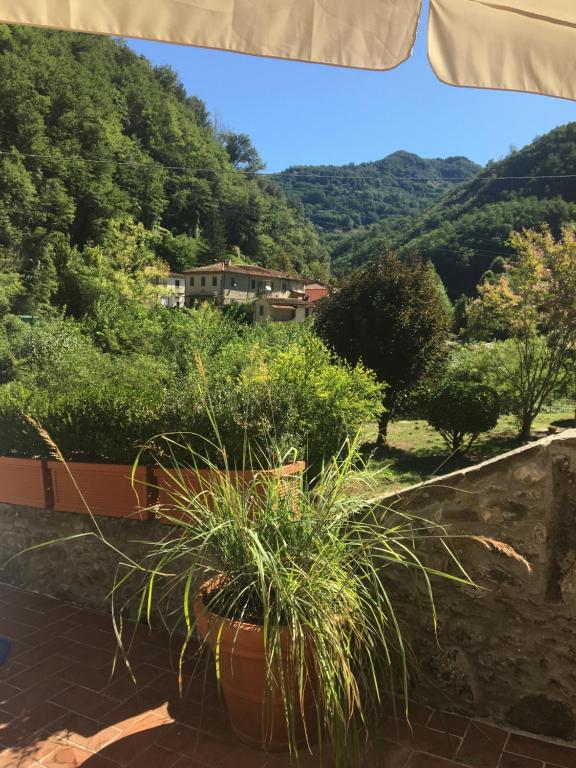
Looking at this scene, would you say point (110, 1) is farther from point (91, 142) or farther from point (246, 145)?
point (246, 145)

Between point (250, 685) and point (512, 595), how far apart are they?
3.12 feet

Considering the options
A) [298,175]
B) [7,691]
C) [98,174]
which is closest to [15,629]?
[7,691]

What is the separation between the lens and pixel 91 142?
143 feet

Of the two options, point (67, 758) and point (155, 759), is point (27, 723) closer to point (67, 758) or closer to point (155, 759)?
point (67, 758)

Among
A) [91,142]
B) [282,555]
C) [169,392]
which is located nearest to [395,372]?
[169,392]

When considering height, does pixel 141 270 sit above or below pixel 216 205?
below

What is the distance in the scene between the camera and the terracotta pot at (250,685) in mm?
1689

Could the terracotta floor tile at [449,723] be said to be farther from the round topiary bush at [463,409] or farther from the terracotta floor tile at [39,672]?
the round topiary bush at [463,409]

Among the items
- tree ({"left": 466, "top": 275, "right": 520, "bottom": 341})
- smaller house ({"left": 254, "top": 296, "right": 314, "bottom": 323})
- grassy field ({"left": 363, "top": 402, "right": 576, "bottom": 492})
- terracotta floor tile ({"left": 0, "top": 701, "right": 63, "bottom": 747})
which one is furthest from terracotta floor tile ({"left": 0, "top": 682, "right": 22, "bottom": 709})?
smaller house ({"left": 254, "top": 296, "right": 314, "bottom": 323})

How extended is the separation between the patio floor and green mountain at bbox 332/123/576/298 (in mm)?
19437

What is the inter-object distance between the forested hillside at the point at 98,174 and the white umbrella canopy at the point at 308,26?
975 inches

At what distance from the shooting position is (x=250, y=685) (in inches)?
69.7

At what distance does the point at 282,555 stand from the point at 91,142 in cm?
4903

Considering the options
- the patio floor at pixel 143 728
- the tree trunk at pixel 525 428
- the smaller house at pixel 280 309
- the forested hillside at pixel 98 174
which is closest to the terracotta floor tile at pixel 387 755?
the patio floor at pixel 143 728
